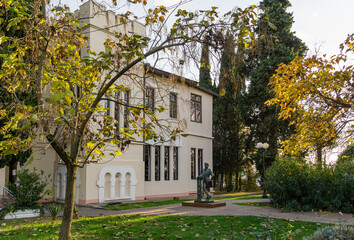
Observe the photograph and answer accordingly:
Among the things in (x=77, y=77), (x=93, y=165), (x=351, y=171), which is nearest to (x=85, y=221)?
(x=77, y=77)

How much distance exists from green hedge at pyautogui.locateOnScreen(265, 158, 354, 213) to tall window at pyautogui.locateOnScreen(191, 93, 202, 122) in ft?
32.5

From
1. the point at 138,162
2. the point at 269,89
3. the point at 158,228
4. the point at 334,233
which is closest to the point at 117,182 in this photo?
the point at 138,162

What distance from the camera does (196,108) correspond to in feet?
77.1

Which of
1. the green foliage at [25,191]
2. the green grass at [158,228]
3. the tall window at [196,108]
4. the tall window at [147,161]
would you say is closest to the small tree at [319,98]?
the green grass at [158,228]

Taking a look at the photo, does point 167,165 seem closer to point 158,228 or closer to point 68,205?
point 158,228

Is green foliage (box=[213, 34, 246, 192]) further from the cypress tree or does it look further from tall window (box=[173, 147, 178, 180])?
tall window (box=[173, 147, 178, 180])

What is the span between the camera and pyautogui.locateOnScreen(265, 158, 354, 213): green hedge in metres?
12.7

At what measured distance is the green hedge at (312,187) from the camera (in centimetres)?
1269

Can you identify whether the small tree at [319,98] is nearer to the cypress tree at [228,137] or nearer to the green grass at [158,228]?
the green grass at [158,228]

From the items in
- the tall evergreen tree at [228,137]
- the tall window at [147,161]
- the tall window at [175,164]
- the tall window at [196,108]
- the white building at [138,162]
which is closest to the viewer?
the white building at [138,162]

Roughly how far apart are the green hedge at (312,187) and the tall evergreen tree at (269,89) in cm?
1210

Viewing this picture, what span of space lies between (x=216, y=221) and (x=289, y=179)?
16.9 feet

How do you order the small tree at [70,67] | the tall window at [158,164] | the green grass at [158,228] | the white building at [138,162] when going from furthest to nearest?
the tall window at [158,164], the white building at [138,162], the green grass at [158,228], the small tree at [70,67]

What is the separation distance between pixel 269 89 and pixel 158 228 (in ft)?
64.3
